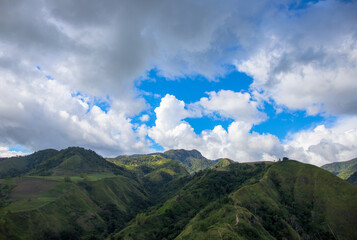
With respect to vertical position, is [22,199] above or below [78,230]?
above

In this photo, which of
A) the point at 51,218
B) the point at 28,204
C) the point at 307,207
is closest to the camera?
the point at 51,218

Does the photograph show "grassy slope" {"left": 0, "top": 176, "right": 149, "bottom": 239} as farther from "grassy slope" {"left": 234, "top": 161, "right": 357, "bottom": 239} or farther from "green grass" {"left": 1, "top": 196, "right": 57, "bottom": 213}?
"grassy slope" {"left": 234, "top": 161, "right": 357, "bottom": 239}

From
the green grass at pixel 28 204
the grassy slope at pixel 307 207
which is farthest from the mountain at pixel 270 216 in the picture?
the green grass at pixel 28 204

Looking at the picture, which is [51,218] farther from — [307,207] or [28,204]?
[307,207]

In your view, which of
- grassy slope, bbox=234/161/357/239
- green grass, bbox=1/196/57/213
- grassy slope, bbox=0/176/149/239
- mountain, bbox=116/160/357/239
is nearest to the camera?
mountain, bbox=116/160/357/239

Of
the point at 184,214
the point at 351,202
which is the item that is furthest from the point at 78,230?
the point at 351,202

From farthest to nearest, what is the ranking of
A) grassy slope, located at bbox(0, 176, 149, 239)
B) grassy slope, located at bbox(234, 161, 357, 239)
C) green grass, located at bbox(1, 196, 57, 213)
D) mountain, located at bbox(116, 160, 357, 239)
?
green grass, located at bbox(1, 196, 57, 213)
grassy slope, located at bbox(234, 161, 357, 239)
grassy slope, located at bbox(0, 176, 149, 239)
mountain, located at bbox(116, 160, 357, 239)

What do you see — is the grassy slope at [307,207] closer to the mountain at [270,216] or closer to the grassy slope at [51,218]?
the mountain at [270,216]

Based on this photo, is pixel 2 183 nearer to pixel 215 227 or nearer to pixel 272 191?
pixel 215 227

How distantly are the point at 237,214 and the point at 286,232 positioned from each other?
4614 centimetres

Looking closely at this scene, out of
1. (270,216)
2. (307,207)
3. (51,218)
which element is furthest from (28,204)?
(307,207)

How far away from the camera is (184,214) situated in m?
189

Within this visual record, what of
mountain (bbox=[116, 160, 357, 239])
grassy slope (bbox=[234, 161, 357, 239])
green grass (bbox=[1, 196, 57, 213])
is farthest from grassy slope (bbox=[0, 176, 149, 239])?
grassy slope (bbox=[234, 161, 357, 239])

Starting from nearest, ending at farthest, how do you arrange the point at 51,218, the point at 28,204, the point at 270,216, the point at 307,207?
1. the point at 270,216
2. the point at 51,218
3. the point at 28,204
4. the point at 307,207
